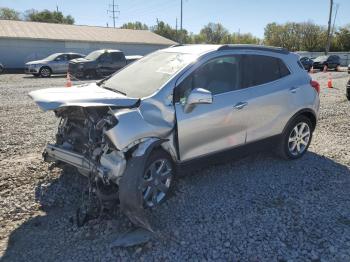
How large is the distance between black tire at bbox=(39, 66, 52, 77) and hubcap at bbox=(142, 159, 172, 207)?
21.9 metres

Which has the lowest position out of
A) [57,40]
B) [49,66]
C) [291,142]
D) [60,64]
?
[291,142]

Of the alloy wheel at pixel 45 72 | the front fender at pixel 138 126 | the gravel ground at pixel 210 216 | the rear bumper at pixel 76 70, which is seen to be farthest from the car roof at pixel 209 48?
the alloy wheel at pixel 45 72

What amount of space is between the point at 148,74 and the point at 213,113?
1025 millimetres

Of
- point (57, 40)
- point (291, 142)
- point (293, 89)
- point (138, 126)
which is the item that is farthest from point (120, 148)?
point (57, 40)

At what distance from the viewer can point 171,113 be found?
4.28 metres

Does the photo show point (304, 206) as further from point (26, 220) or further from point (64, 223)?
point (26, 220)

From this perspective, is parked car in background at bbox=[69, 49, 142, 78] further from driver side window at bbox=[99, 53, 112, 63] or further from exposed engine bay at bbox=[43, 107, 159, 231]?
exposed engine bay at bbox=[43, 107, 159, 231]

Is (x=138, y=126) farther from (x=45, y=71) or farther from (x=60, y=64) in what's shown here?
(x=60, y=64)

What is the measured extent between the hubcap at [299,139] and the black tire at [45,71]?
21.3m

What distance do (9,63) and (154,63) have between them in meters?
31.0

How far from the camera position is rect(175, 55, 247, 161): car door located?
4414mm

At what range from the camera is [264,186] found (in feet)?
16.6

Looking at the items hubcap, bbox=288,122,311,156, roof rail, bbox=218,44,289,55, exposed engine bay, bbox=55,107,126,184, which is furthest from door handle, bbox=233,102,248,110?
A: exposed engine bay, bbox=55,107,126,184

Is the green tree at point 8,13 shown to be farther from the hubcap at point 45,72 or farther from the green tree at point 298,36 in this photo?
the hubcap at point 45,72
